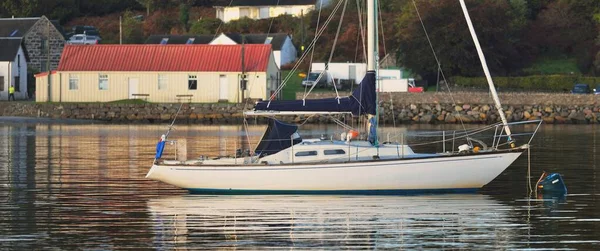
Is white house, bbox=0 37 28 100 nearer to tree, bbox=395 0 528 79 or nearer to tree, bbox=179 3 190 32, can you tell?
tree, bbox=395 0 528 79

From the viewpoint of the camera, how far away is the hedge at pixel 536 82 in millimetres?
93250

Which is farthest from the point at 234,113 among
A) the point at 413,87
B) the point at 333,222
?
the point at 333,222

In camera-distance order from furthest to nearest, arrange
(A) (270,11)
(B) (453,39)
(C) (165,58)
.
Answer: (A) (270,11) < (B) (453,39) < (C) (165,58)

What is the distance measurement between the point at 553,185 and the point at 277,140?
7.60 m

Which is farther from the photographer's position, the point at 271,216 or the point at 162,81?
the point at 162,81

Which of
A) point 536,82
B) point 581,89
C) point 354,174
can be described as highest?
point 536,82

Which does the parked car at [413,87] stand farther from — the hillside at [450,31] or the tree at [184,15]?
the tree at [184,15]

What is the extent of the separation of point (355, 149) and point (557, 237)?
7917 mm

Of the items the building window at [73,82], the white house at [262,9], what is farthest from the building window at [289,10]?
the building window at [73,82]

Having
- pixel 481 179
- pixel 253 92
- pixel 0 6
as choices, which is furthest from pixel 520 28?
pixel 481 179

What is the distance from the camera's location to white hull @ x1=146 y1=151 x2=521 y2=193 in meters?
31.7

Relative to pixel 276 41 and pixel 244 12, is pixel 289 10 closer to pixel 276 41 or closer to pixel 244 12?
pixel 244 12

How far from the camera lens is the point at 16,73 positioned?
3735 inches

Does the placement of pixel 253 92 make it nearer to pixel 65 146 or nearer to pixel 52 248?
→ pixel 65 146
